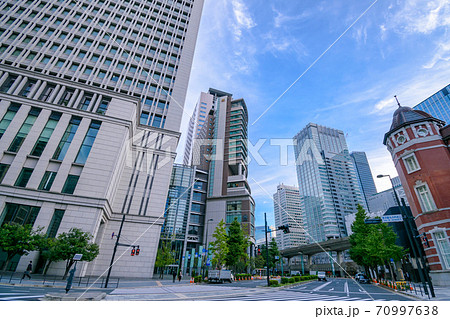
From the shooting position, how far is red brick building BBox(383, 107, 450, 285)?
22.3 meters

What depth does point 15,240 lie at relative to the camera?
1930cm

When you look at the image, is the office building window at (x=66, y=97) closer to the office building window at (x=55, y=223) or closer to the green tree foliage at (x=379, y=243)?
Answer: the office building window at (x=55, y=223)

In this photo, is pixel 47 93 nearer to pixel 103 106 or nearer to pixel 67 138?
pixel 103 106

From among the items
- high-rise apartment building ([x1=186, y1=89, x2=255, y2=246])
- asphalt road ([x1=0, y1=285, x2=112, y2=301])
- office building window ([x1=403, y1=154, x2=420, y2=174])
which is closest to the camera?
asphalt road ([x1=0, y1=285, x2=112, y2=301])

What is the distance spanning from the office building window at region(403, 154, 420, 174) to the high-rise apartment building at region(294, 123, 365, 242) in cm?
10876

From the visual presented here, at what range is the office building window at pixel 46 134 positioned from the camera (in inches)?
1056

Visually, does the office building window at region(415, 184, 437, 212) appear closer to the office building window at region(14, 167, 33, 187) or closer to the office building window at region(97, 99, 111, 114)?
the office building window at region(97, 99, 111, 114)

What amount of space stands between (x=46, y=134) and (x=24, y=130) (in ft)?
8.22

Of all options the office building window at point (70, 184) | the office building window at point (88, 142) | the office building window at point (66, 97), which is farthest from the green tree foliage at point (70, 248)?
the office building window at point (66, 97)

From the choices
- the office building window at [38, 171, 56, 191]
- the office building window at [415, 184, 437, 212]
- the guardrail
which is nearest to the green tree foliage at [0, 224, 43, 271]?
the guardrail

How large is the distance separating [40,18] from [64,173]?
128 feet

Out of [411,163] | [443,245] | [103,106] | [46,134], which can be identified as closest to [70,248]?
[46,134]

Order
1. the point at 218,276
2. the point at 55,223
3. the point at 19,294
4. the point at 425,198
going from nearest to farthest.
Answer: the point at 19,294, the point at 55,223, the point at 425,198, the point at 218,276
